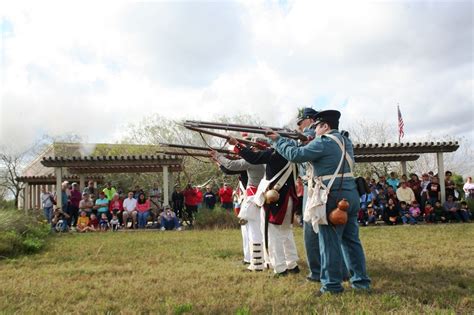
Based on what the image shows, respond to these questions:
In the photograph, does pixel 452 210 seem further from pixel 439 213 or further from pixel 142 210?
pixel 142 210

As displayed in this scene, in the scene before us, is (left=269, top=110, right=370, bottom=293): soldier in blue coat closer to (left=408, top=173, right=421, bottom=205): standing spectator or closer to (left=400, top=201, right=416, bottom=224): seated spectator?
(left=400, top=201, right=416, bottom=224): seated spectator

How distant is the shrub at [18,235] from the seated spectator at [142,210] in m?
4.18

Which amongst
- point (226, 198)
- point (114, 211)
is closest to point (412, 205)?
point (226, 198)

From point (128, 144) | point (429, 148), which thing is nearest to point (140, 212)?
point (429, 148)

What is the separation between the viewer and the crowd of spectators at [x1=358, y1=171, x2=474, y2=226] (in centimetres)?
1625

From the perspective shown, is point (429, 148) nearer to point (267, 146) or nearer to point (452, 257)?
point (452, 257)

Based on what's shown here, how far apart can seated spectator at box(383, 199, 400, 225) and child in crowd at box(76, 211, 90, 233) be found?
10.5 m

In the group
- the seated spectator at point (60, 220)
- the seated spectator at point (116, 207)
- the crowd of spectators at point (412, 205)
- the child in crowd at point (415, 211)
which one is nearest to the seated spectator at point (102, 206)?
the seated spectator at point (116, 207)

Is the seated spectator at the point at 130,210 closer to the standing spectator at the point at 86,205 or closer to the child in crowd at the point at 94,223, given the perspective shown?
the child in crowd at the point at 94,223

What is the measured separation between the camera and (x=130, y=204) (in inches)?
688

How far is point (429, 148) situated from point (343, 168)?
14.0m

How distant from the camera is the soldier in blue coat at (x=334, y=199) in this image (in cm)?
517

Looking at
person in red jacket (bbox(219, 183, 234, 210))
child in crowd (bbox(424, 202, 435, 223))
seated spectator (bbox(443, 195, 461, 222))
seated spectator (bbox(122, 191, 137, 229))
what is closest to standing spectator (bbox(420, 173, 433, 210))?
child in crowd (bbox(424, 202, 435, 223))

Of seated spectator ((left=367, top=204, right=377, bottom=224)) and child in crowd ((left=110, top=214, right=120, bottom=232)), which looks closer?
seated spectator ((left=367, top=204, right=377, bottom=224))
